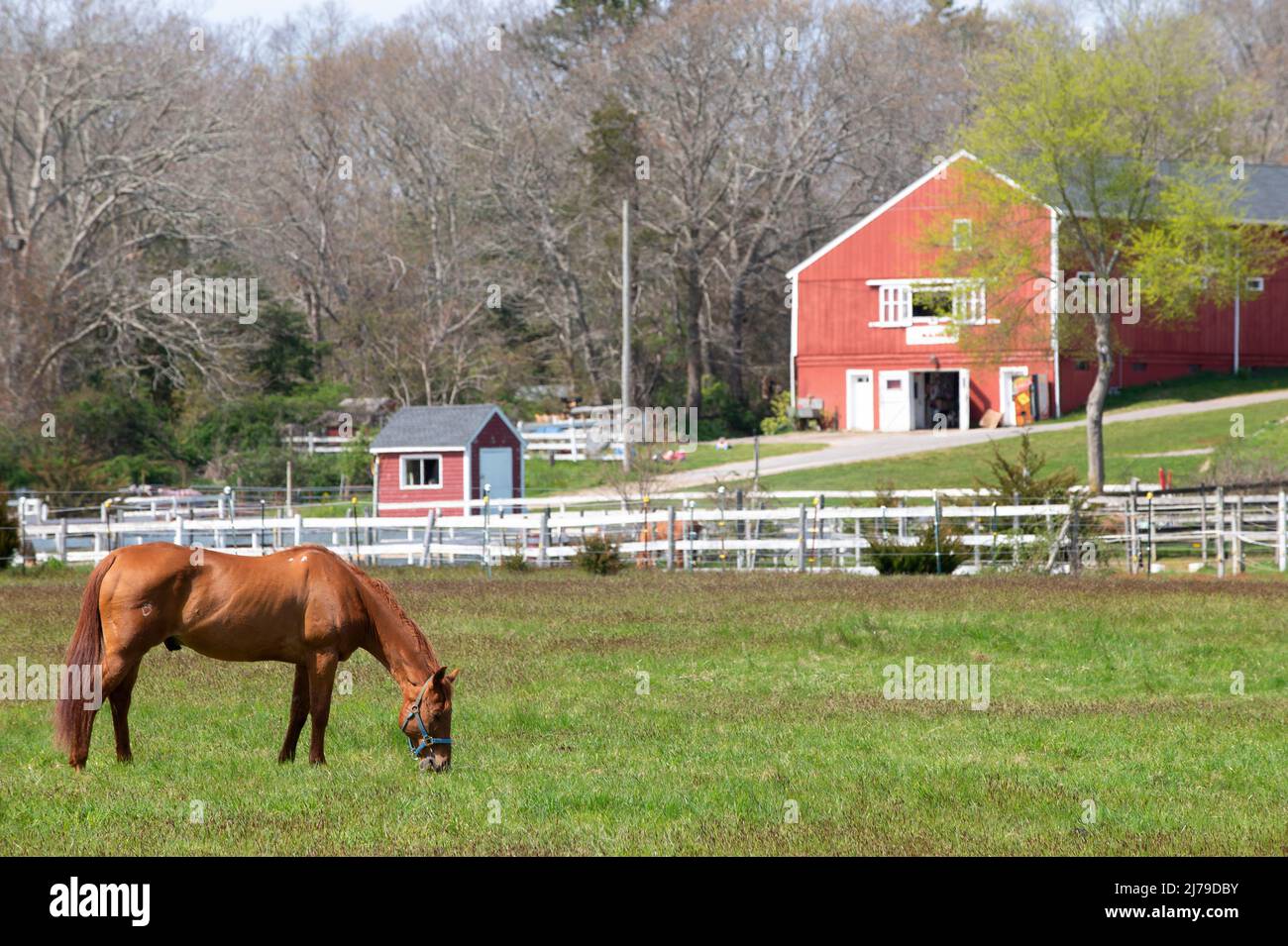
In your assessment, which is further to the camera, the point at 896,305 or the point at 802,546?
the point at 896,305

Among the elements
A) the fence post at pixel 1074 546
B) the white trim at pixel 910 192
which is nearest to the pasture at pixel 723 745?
the fence post at pixel 1074 546

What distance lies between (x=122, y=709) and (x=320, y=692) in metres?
1.38

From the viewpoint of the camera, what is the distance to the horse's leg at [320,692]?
11.2 metres

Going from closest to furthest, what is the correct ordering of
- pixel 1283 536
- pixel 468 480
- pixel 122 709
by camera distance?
pixel 122 709 < pixel 1283 536 < pixel 468 480

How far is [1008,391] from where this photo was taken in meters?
58.7

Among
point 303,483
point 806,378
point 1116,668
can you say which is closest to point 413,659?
point 1116,668

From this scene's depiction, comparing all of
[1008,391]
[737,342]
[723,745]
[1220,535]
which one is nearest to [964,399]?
[1008,391]

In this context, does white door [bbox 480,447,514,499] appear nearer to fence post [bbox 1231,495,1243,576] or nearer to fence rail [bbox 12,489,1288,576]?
fence rail [bbox 12,489,1288,576]

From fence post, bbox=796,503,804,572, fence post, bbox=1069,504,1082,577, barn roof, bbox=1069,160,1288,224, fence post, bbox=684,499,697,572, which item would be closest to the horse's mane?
fence post, bbox=796,503,804,572

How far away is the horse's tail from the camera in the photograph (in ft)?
36.7

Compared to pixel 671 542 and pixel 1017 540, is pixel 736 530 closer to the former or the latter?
pixel 671 542

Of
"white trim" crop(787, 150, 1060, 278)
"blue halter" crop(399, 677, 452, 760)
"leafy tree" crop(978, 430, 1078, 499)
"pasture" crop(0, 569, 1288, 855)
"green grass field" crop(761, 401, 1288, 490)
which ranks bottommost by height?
"pasture" crop(0, 569, 1288, 855)

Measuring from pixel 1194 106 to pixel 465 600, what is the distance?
3400cm

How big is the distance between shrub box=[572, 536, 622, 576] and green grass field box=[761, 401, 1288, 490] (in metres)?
13.4
